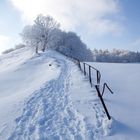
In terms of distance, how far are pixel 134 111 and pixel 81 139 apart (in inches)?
160

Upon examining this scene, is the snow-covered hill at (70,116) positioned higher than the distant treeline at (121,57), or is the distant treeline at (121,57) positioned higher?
the snow-covered hill at (70,116)

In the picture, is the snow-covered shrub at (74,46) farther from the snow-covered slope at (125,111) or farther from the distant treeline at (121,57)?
the snow-covered slope at (125,111)

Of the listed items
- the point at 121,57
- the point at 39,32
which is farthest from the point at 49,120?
the point at 121,57

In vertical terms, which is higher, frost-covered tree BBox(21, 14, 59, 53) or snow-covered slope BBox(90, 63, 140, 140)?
frost-covered tree BBox(21, 14, 59, 53)

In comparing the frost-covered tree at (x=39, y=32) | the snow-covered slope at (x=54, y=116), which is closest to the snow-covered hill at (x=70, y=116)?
the snow-covered slope at (x=54, y=116)

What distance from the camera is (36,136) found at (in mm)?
9273

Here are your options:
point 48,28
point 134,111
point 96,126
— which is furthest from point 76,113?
point 48,28

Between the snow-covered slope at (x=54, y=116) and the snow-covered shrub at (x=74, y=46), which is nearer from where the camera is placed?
the snow-covered slope at (x=54, y=116)

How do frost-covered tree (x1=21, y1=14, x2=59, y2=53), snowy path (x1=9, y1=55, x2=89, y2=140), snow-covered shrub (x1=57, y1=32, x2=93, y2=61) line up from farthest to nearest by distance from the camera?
snow-covered shrub (x1=57, y1=32, x2=93, y2=61)
frost-covered tree (x1=21, y1=14, x2=59, y2=53)
snowy path (x1=9, y1=55, x2=89, y2=140)

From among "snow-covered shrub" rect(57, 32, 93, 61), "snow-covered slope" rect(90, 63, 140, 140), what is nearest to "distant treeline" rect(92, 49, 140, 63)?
"snow-covered shrub" rect(57, 32, 93, 61)

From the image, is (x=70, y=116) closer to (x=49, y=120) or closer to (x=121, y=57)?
(x=49, y=120)

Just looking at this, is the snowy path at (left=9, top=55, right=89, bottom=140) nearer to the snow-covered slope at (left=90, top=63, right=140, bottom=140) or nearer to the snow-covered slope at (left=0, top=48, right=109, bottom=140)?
the snow-covered slope at (left=0, top=48, right=109, bottom=140)

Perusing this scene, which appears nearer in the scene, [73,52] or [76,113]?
[76,113]

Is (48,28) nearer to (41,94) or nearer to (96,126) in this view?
(41,94)
